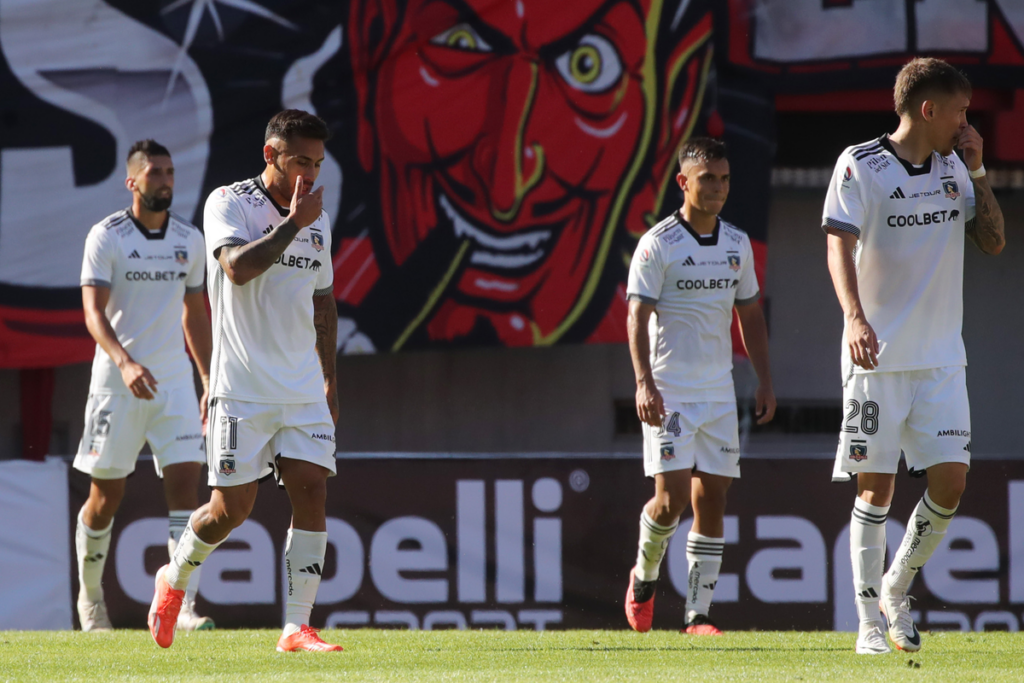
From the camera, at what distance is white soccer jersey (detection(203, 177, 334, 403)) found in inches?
194

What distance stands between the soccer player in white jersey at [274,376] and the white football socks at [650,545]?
1.83 metres

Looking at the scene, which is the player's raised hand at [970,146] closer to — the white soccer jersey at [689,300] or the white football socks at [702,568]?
the white soccer jersey at [689,300]

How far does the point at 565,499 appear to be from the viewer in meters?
7.52

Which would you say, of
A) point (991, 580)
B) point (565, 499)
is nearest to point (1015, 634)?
point (991, 580)

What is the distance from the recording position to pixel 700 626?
6418 mm

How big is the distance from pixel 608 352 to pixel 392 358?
5.23 feet

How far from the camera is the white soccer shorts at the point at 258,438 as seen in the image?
4.91 m

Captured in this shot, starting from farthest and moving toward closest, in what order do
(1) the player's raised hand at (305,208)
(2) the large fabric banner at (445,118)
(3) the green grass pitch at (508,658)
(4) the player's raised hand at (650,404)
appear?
(2) the large fabric banner at (445,118) → (4) the player's raised hand at (650,404) → (1) the player's raised hand at (305,208) → (3) the green grass pitch at (508,658)

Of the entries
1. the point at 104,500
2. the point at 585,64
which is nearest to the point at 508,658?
the point at 104,500

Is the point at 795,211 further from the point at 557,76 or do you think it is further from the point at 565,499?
the point at 565,499

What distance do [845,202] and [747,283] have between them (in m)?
1.67

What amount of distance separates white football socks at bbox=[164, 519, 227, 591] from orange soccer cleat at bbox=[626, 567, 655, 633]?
224 centimetres

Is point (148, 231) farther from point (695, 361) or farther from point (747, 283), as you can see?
point (747, 283)

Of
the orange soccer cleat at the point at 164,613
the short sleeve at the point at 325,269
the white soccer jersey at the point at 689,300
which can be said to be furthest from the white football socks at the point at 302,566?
the white soccer jersey at the point at 689,300
